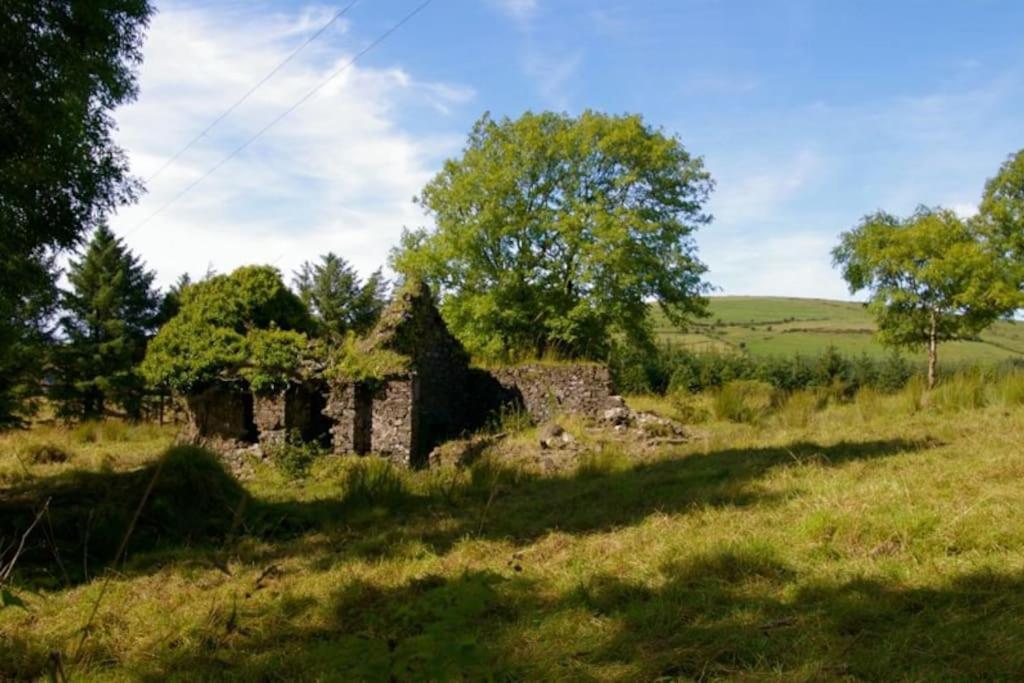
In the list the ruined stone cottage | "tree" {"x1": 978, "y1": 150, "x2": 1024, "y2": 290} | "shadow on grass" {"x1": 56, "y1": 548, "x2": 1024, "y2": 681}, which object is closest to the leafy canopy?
the ruined stone cottage

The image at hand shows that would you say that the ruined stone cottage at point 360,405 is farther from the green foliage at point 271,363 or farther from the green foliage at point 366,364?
the green foliage at point 271,363

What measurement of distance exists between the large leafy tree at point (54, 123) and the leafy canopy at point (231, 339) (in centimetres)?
520

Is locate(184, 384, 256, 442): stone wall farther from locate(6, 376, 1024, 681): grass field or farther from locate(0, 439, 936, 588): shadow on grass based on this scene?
locate(6, 376, 1024, 681): grass field

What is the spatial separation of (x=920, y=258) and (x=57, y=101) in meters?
24.8

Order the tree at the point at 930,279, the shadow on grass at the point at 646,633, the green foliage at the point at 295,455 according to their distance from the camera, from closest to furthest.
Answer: the shadow on grass at the point at 646,633
the green foliage at the point at 295,455
the tree at the point at 930,279

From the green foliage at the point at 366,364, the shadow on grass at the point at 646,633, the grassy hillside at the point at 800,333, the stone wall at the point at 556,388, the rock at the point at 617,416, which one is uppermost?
the grassy hillside at the point at 800,333

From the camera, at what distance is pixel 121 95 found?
27.4 feet

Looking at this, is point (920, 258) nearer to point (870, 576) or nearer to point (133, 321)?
point (870, 576)

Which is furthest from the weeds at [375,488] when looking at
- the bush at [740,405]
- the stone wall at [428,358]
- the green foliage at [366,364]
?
the bush at [740,405]

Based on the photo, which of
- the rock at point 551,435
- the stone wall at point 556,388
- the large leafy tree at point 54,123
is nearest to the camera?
the large leafy tree at point 54,123

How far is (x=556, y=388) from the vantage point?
17.5 m

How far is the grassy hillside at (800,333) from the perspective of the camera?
45.1 meters

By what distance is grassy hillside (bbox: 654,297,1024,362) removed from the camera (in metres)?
45.1

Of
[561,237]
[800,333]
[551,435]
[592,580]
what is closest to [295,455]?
[551,435]
